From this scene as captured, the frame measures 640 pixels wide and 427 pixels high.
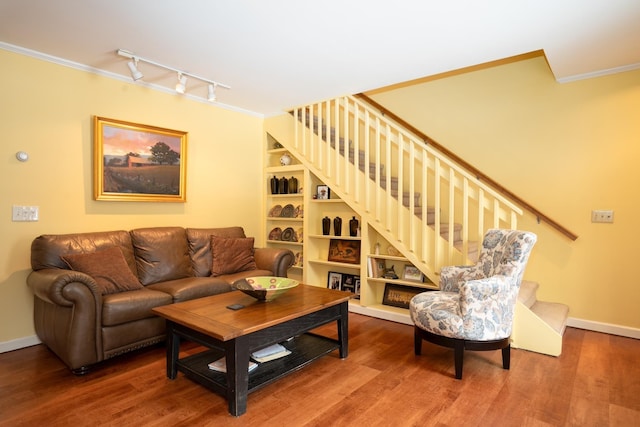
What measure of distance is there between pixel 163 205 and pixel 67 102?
126cm

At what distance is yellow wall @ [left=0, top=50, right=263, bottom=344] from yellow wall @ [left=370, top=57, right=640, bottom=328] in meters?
3.10

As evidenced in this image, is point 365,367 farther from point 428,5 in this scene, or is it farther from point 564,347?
point 428,5

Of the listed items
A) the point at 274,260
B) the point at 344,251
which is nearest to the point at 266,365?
the point at 274,260

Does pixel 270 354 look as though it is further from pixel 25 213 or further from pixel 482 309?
pixel 25 213

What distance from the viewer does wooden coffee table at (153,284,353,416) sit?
6.49 feet

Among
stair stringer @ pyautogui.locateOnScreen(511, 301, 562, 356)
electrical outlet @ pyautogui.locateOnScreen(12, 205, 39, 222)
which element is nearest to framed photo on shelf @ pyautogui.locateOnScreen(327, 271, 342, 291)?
stair stringer @ pyautogui.locateOnScreen(511, 301, 562, 356)

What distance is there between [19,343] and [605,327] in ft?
16.7

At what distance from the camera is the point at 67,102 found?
3.18m

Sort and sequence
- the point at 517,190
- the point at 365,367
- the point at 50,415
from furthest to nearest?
the point at 517,190 < the point at 365,367 < the point at 50,415

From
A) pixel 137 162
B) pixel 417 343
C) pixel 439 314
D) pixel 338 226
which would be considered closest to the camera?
pixel 439 314


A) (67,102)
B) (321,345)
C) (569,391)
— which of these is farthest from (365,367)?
(67,102)

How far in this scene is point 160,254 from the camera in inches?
134

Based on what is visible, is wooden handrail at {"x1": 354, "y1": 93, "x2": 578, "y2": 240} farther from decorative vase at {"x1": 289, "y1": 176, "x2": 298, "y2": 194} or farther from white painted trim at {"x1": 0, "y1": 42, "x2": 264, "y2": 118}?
white painted trim at {"x1": 0, "y1": 42, "x2": 264, "y2": 118}

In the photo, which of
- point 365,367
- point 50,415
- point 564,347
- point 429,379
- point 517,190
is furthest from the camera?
point 517,190
